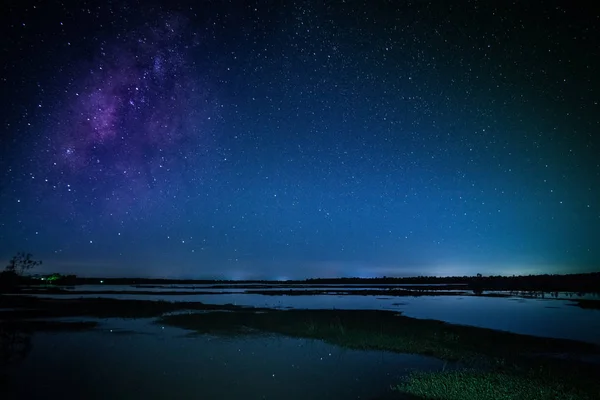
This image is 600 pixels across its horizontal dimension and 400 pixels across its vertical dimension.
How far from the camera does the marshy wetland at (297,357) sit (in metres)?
15.7

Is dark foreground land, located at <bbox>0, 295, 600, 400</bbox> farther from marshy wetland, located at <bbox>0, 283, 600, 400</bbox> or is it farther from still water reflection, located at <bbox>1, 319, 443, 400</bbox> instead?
still water reflection, located at <bbox>1, 319, 443, 400</bbox>

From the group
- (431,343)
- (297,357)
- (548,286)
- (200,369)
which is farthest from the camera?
(548,286)

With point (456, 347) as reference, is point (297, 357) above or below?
below

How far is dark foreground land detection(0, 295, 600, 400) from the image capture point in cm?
1520

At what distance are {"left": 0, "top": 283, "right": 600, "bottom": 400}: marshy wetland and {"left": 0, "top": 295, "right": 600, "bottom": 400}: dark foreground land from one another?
0.23ft

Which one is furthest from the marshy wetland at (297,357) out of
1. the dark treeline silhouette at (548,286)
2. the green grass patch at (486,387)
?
the dark treeline silhouette at (548,286)

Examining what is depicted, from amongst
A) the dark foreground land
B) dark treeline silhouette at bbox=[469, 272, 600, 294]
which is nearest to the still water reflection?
the dark foreground land

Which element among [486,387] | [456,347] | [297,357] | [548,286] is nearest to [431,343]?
[456,347]

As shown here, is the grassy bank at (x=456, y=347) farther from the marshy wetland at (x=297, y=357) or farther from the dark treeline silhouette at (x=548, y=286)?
the dark treeline silhouette at (x=548, y=286)

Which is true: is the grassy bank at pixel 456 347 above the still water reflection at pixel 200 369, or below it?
above

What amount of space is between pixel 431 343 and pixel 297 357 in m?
9.05

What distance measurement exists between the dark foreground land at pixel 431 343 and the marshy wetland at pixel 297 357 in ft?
0.23

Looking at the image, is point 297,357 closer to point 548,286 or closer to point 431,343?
point 431,343

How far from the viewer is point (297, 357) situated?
22234mm
